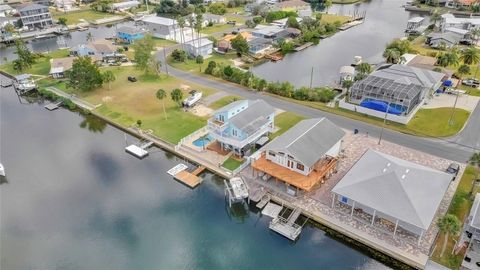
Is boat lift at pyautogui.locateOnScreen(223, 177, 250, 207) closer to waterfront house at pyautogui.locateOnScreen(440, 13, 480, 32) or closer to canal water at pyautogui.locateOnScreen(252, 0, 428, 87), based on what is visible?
canal water at pyautogui.locateOnScreen(252, 0, 428, 87)

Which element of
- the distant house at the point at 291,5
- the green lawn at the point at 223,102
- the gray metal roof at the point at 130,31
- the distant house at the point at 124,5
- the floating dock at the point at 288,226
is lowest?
the floating dock at the point at 288,226

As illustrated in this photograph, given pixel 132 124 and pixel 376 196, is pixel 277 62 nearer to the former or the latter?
pixel 132 124

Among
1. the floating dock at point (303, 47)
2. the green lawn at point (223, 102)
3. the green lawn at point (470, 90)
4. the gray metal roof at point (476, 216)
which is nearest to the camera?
the gray metal roof at point (476, 216)

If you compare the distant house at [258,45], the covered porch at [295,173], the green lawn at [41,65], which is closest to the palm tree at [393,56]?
the distant house at [258,45]

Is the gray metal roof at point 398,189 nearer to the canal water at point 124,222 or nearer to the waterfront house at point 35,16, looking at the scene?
the canal water at point 124,222

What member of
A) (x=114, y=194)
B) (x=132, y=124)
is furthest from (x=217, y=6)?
(x=114, y=194)

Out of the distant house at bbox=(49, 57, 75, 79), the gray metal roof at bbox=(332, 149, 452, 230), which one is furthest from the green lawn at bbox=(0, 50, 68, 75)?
the gray metal roof at bbox=(332, 149, 452, 230)

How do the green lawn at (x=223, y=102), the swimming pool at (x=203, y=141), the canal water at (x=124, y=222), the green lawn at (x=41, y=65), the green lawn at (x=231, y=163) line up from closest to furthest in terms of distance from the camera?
1. the canal water at (x=124, y=222)
2. the green lawn at (x=231, y=163)
3. the swimming pool at (x=203, y=141)
4. the green lawn at (x=223, y=102)
5. the green lawn at (x=41, y=65)
